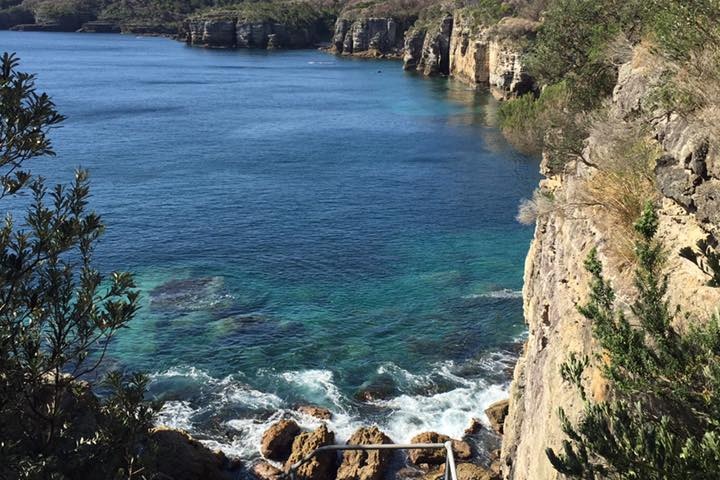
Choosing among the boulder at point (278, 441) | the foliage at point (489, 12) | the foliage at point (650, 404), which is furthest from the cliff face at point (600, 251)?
the foliage at point (489, 12)

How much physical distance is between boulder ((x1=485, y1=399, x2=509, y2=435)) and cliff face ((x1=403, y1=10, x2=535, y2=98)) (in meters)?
63.4

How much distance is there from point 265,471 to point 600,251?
46.1ft

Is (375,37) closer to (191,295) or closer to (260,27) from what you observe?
(260,27)

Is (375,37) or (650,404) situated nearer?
(650,404)

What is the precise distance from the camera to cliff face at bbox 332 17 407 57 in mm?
151750

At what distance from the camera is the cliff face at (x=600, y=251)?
9688mm

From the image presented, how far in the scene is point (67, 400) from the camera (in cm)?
1914

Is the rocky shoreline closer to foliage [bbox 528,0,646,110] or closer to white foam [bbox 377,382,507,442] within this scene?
white foam [bbox 377,382,507,442]

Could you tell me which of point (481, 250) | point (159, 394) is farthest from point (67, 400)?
point (481, 250)

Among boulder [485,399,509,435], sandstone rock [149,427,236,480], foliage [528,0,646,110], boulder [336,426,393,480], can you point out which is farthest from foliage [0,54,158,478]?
boulder [485,399,509,435]

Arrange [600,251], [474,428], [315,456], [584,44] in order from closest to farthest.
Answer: [600,251] → [315,456] → [474,428] → [584,44]

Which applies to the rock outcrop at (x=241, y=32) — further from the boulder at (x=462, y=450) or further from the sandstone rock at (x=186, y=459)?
the boulder at (x=462, y=450)

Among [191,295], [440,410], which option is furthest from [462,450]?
[191,295]

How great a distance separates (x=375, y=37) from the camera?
502 feet
